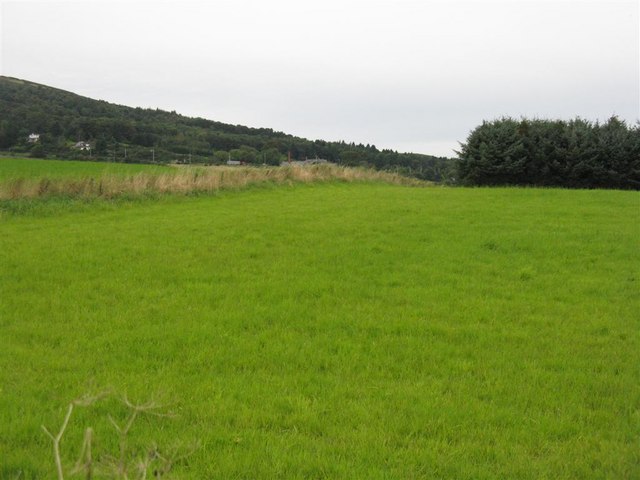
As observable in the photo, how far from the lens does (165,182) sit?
63.4 feet

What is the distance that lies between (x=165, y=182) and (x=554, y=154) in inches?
791

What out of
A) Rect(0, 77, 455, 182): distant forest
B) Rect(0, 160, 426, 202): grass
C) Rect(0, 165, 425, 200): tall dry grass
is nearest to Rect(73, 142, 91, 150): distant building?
Rect(0, 77, 455, 182): distant forest

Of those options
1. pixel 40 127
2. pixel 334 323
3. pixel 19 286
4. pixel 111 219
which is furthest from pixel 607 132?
pixel 40 127

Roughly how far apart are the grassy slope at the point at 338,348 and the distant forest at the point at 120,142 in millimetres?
A: 23466

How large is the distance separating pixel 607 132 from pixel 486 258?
69.7 ft

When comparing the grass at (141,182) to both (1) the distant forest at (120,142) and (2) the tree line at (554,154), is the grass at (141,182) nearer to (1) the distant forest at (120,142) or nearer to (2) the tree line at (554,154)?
(2) the tree line at (554,154)

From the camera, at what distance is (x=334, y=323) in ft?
20.4

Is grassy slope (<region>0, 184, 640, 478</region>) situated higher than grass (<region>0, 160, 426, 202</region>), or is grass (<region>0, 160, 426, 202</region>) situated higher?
grass (<region>0, 160, 426, 202</region>)

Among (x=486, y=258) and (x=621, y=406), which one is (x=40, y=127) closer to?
(x=486, y=258)

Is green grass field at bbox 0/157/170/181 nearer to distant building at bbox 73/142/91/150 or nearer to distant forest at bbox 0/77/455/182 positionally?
distant forest at bbox 0/77/455/182

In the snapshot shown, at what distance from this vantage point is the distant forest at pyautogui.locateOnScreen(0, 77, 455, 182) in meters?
40.6

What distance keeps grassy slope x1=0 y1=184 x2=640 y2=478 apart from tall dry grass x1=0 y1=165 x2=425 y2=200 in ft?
15.8

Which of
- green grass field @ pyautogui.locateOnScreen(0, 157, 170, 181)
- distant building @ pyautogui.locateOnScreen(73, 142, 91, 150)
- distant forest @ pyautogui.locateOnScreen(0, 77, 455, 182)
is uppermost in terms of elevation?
distant forest @ pyautogui.locateOnScreen(0, 77, 455, 182)

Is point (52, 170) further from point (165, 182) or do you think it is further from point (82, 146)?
point (82, 146)
